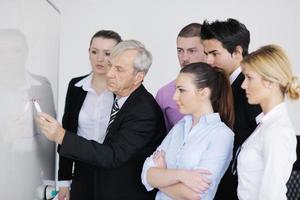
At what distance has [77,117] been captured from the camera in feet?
6.38

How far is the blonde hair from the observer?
1348 mm

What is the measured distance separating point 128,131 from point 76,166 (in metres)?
0.41

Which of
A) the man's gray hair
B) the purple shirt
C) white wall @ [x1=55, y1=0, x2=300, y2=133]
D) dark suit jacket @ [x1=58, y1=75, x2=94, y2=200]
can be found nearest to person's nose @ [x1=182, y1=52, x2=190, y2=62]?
the purple shirt

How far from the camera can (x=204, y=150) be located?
1.47m

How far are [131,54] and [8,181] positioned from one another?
0.68m

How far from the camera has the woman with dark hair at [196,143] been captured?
56.8 inches

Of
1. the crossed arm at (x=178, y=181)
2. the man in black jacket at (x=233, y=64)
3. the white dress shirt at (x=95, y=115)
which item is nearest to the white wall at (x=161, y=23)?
the white dress shirt at (x=95, y=115)

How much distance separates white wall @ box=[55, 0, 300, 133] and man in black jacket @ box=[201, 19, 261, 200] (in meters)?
1.37

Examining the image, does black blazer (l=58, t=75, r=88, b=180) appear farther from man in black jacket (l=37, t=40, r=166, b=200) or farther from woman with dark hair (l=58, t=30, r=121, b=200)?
man in black jacket (l=37, t=40, r=166, b=200)

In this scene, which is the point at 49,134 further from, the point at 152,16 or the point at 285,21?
the point at 285,21

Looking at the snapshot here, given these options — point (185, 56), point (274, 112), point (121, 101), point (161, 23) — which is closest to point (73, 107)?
point (121, 101)

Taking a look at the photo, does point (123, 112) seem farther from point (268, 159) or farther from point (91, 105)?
point (268, 159)

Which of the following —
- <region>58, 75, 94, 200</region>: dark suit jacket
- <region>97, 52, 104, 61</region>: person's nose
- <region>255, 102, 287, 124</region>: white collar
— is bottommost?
<region>58, 75, 94, 200</region>: dark suit jacket

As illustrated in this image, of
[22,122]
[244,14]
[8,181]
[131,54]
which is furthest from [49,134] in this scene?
[244,14]
